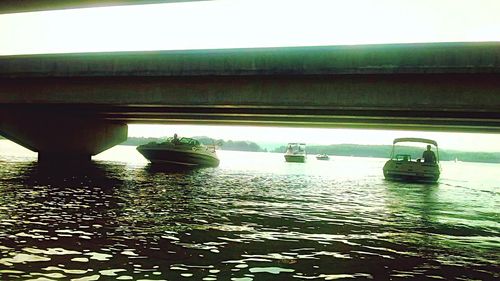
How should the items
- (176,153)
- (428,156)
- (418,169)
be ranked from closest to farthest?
(418,169), (428,156), (176,153)

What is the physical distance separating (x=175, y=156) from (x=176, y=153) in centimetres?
47

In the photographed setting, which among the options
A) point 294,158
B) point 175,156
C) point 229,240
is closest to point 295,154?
point 294,158

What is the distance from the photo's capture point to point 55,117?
3619cm

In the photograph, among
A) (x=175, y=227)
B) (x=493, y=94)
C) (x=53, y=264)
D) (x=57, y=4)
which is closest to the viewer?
(x=53, y=264)

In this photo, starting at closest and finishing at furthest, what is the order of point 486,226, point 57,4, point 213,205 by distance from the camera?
point 486,226, point 213,205, point 57,4

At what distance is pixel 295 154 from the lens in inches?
3644

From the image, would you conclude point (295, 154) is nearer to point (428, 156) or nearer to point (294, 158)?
point (294, 158)

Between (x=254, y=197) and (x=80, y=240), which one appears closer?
(x=80, y=240)

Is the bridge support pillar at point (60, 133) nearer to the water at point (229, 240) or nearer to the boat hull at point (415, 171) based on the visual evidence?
the water at point (229, 240)

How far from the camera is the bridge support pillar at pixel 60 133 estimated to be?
33844 mm

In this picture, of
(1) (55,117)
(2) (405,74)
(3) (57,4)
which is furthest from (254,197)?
(1) (55,117)

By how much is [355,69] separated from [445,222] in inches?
275

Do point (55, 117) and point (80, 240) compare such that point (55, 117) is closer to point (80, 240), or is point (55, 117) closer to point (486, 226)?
point (80, 240)

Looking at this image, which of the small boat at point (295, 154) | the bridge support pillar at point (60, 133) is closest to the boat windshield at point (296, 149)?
the small boat at point (295, 154)
